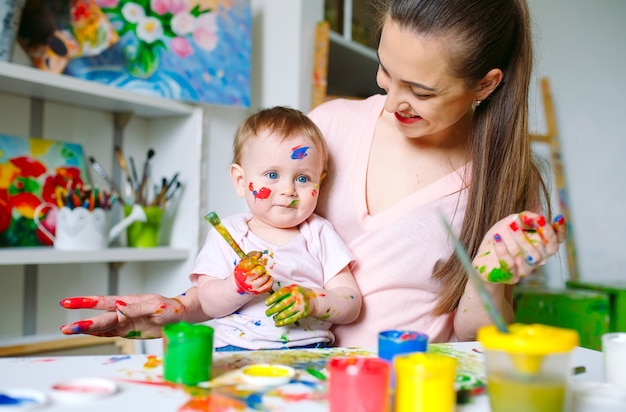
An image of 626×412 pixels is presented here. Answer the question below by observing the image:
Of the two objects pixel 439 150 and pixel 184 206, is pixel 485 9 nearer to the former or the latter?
pixel 439 150

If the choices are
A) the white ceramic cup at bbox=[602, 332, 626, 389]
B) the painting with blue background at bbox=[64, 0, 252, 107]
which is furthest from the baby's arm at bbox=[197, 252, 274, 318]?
the painting with blue background at bbox=[64, 0, 252, 107]

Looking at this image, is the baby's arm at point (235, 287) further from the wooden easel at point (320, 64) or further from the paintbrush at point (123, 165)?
the wooden easel at point (320, 64)

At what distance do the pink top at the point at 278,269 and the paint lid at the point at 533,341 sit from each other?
19.9 inches

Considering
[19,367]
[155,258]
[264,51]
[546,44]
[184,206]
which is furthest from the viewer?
[546,44]

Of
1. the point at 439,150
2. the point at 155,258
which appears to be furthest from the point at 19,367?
the point at 155,258

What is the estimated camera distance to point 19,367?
73 centimetres

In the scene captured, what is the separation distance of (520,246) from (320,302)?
0.35 meters

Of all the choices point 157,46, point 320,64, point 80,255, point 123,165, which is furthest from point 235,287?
point 320,64

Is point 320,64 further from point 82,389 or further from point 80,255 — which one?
point 82,389

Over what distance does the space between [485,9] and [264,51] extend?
1.22 meters

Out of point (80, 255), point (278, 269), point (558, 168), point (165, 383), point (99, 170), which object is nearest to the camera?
point (165, 383)

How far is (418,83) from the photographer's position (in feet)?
3.40

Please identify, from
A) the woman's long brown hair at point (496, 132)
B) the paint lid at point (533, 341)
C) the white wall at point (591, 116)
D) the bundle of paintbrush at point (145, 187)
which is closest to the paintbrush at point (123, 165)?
the bundle of paintbrush at point (145, 187)

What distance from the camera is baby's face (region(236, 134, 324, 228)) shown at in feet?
3.61
